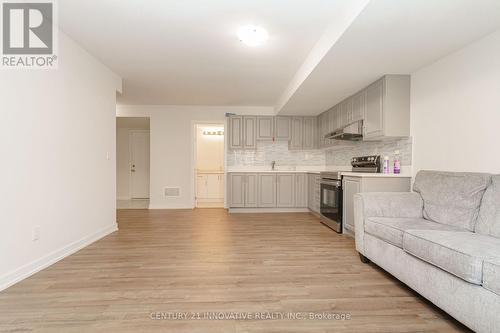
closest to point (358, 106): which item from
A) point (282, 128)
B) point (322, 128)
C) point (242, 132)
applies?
point (322, 128)

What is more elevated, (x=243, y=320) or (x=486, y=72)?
(x=486, y=72)

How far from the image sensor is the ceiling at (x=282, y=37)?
210 cm

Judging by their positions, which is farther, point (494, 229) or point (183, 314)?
point (494, 229)

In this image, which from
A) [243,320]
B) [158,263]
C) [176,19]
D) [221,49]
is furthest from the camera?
[221,49]

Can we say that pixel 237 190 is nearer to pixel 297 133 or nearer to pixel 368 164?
pixel 297 133

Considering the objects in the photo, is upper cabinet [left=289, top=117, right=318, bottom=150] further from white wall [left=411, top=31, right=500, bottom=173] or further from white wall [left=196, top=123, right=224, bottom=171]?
white wall [left=411, top=31, right=500, bottom=173]

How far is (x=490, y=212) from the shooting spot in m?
2.03

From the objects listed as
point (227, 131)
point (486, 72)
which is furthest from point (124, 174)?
point (486, 72)

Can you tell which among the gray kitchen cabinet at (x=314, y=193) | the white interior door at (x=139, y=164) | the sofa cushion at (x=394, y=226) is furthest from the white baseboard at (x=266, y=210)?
the white interior door at (x=139, y=164)

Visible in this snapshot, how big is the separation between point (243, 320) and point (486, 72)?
9.64 feet

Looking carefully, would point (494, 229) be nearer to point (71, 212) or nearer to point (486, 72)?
point (486, 72)

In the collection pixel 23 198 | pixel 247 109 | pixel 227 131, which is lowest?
pixel 23 198

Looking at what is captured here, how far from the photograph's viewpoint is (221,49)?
10.4 feet

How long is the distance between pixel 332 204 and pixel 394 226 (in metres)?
1.97
